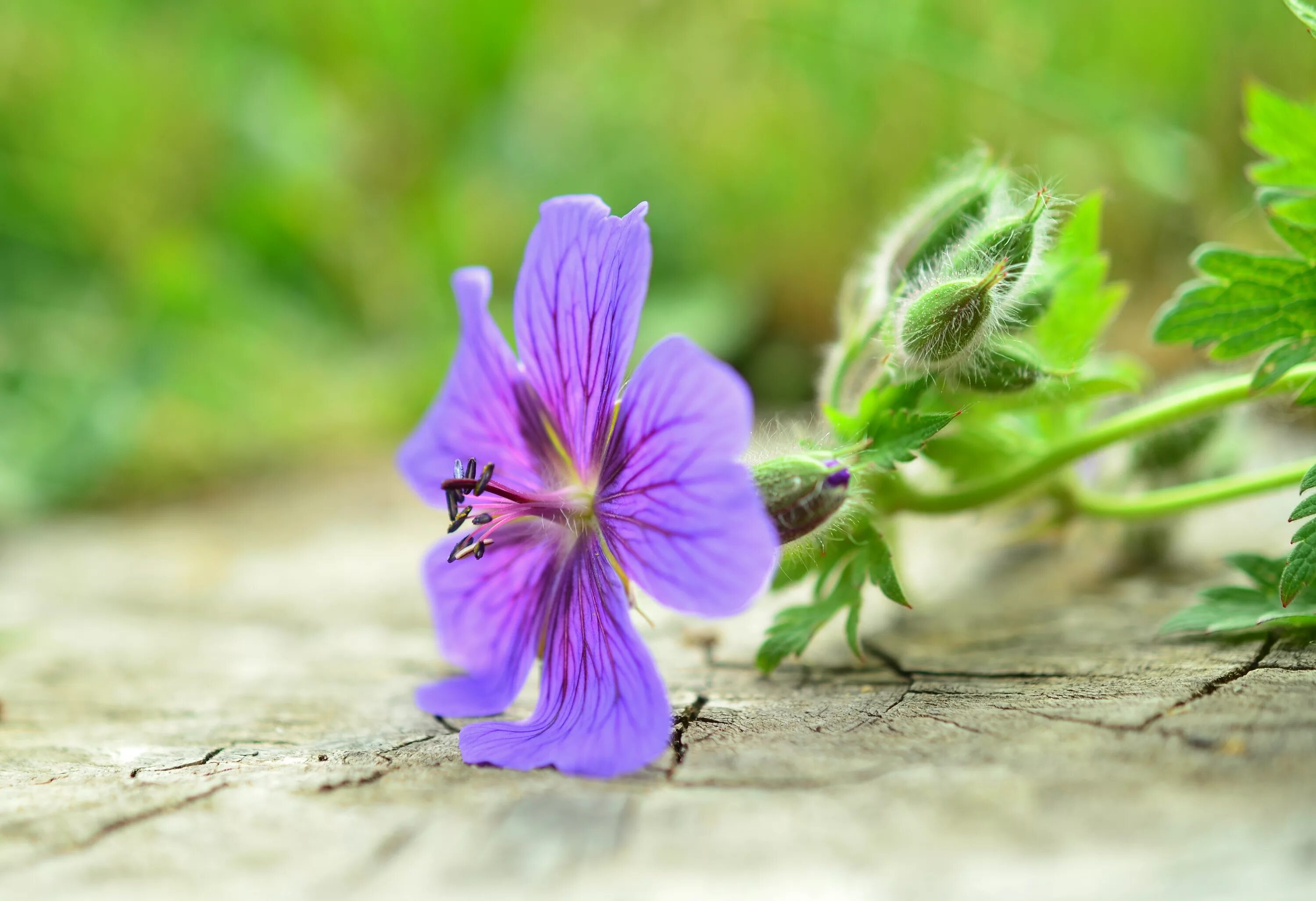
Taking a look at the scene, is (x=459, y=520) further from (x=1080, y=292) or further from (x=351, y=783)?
(x=1080, y=292)

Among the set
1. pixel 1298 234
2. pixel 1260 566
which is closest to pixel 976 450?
pixel 1260 566

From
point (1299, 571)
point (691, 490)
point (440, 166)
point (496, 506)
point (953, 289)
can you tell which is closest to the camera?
point (691, 490)

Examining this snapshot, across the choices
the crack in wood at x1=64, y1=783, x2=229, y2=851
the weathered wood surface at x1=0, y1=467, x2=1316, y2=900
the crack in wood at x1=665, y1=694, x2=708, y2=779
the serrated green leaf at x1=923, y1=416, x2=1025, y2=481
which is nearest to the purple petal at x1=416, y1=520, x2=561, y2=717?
the weathered wood surface at x1=0, y1=467, x2=1316, y2=900

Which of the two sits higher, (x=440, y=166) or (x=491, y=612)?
(x=440, y=166)

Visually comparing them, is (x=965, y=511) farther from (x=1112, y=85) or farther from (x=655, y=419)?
(x=1112, y=85)

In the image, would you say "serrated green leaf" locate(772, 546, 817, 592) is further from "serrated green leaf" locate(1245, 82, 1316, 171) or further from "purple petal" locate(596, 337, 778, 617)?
"serrated green leaf" locate(1245, 82, 1316, 171)

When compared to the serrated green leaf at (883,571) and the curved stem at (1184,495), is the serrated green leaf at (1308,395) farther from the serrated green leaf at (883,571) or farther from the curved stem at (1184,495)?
the serrated green leaf at (883,571)

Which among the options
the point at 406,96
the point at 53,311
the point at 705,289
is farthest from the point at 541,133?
the point at 53,311
